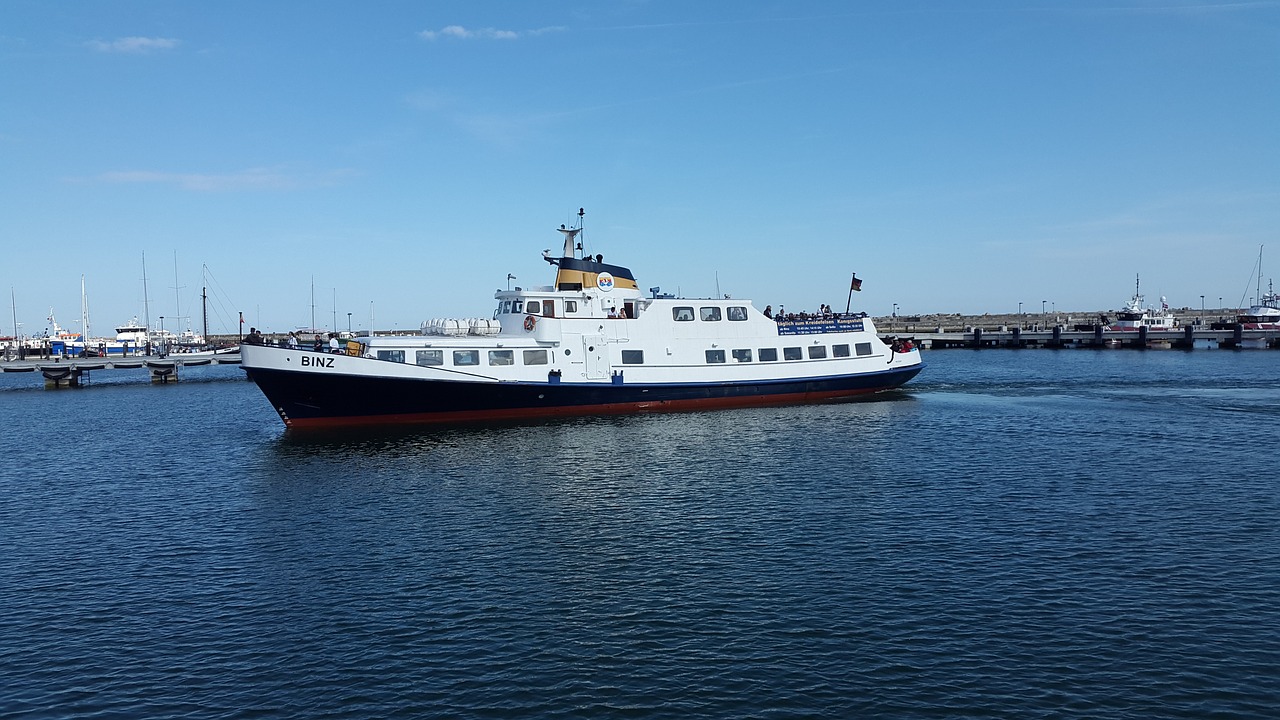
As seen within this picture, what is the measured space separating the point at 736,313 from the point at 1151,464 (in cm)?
2323

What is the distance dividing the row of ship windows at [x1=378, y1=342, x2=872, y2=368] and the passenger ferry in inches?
2.3

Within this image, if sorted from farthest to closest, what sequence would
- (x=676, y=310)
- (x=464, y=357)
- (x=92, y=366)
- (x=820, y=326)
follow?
1. (x=92, y=366)
2. (x=820, y=326)
3. (x=676, y=310)
4. (x=464, y=357)

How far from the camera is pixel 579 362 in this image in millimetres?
42344

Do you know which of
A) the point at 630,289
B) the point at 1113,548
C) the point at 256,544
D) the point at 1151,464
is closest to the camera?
the point at 1113,548

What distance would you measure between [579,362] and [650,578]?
82.9ft

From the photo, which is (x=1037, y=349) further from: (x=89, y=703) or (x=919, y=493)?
(x=89, y=703)

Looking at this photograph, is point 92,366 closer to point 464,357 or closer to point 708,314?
point 464,357

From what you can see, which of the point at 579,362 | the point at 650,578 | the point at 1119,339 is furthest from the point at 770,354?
the point at 1119,339

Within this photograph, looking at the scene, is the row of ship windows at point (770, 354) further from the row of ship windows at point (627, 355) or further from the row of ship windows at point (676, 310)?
the row of ship windows at point (676, 310)

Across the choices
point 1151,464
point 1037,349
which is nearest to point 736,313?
point 1151,464

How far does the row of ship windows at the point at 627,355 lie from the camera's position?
3991 centimetres

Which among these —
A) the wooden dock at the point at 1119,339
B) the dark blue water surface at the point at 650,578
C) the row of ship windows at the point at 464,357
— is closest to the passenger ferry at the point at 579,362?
the row of ship windows at the point at 464,357

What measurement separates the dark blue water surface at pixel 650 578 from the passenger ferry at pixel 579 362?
165 inches

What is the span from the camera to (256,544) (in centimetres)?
2081
